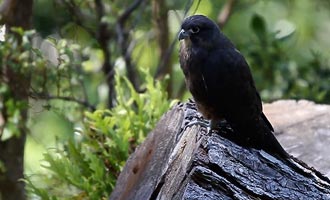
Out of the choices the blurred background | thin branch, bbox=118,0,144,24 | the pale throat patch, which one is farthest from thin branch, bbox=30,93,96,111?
the pale throat patch

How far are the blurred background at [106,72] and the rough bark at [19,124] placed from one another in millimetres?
11

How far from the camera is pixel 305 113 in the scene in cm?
421

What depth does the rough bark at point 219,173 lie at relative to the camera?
2742 millimetres

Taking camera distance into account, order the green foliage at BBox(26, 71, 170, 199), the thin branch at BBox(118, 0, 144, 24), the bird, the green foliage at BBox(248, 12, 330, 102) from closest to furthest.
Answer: the bird
the green foliage at BBox(26, 71, 170, 199)
the thin branch at BBox(118, 0, 144, 24)
the green foliage at BBox(248, 12, 330, 102)

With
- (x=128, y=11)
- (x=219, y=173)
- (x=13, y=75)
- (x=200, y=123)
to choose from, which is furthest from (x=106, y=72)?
(x=219, y=173)

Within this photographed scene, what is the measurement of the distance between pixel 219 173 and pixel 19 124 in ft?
6.55

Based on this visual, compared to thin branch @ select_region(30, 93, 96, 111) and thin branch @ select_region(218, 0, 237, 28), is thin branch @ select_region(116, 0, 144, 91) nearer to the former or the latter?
thin branch @ select_region(30, 93, 96, 111)

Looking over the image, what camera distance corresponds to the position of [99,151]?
4.29m

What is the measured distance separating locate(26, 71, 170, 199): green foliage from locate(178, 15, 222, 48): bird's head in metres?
1.02

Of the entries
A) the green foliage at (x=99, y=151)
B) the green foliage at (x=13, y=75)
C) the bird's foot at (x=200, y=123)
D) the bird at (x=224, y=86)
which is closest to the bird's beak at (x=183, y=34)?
the bird at (x=224, y=86)

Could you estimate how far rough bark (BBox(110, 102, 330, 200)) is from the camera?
2742 mm

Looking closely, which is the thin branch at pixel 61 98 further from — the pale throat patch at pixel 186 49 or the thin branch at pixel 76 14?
the pale throat patch at pixel 186 49

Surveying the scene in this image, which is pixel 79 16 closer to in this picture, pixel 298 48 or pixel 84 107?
pixel 84 107

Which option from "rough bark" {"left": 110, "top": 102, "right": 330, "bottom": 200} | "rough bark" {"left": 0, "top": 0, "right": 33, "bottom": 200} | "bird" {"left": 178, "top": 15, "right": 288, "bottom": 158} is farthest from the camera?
"rough bark" {"left": 0, "top": 0, "right": 33, "bottom": 200}
